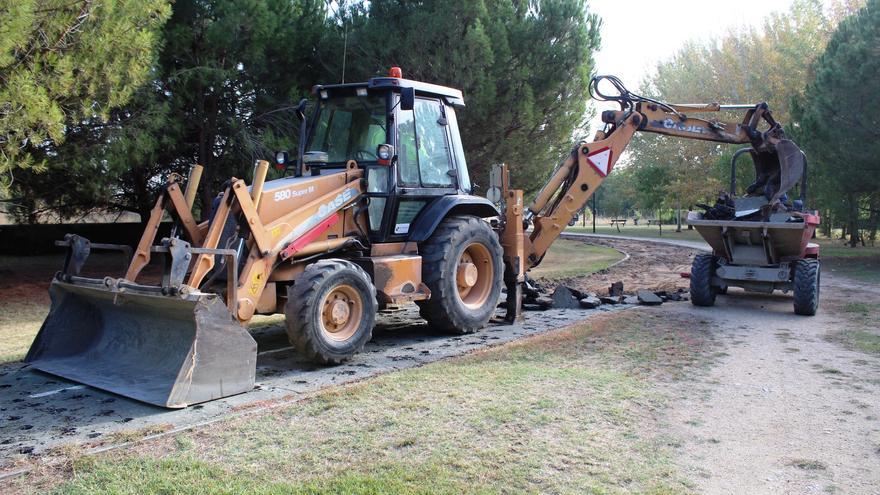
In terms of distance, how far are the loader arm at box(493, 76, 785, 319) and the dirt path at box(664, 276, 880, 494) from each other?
2.77 m

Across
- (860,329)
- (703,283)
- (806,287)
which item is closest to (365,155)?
(703,283)

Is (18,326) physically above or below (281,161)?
below

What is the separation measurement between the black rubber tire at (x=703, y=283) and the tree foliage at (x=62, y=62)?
8.63m

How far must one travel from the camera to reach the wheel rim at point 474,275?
8.23 metres

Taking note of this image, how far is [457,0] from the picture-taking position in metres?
14.7

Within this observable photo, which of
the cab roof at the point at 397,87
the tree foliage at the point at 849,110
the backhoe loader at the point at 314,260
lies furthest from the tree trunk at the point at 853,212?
the cab roof at the point at 397,87

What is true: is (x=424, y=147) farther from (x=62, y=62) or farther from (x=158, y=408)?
(x=62, y=62)

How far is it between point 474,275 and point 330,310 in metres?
2.38

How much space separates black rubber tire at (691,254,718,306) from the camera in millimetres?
10445

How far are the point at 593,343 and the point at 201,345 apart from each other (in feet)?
14.2

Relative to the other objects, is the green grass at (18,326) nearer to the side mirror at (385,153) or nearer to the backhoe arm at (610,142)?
the side mirror at (385,153)

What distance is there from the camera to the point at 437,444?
4.52m

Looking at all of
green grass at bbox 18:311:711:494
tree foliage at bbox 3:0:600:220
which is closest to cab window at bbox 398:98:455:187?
green grass at bbox 18:311:711:494

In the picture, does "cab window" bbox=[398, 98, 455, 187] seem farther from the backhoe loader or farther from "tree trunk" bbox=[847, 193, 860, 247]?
"tree trunk" bbox=[847, 193, 860, 247]
